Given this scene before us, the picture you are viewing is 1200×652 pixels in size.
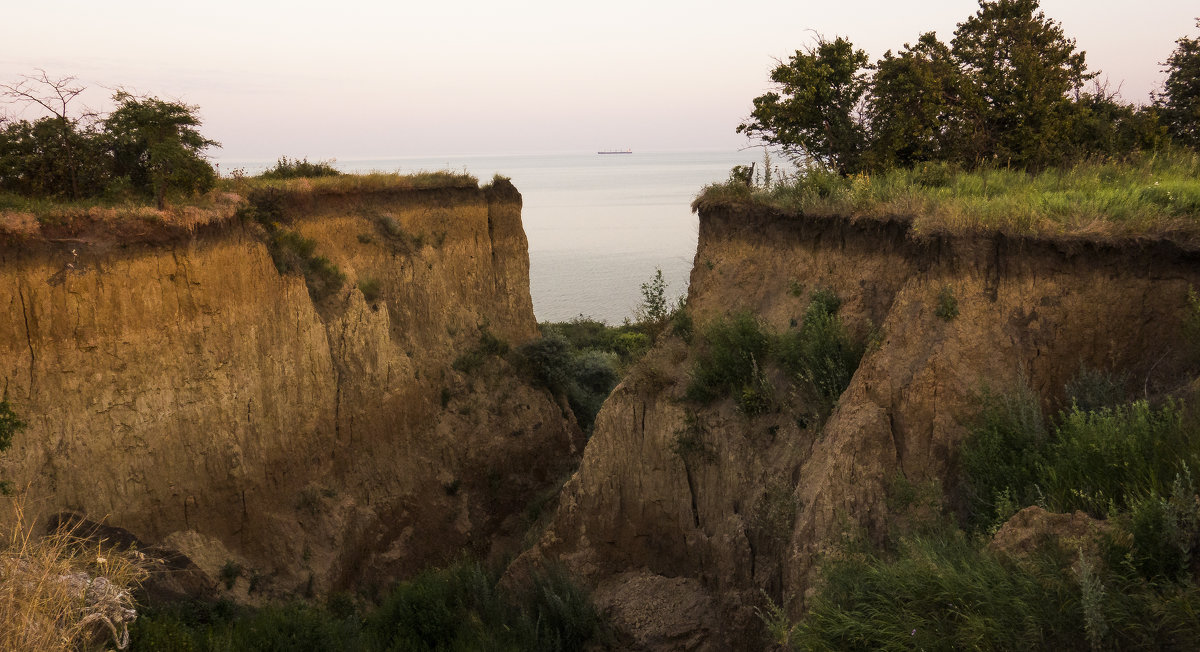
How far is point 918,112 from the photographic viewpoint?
14.1 metres

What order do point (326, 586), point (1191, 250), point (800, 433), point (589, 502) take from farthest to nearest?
point (326, 586) → point (589, 502) → point (800, 433) → point (1191, 250)

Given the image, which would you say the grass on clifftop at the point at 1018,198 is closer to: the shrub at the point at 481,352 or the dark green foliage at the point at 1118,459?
the dark green foliage at the point at 1118,459

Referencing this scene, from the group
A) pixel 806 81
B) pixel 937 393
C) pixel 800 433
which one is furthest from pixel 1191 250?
pixel 806 81

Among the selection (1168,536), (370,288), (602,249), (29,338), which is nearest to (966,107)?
(1168,536)

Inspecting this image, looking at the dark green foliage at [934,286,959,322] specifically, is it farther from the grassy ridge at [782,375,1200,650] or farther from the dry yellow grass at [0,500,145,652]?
the dry yellow grass at [0,500,145,652]

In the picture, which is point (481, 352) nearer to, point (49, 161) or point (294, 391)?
point (294, 391)

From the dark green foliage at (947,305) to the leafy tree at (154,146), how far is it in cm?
1325

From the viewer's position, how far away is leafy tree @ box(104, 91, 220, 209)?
48.4 ft

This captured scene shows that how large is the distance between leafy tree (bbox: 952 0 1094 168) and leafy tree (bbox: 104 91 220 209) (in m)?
14.6

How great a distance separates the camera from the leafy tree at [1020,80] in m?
13.9

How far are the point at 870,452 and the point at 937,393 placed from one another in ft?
3.57

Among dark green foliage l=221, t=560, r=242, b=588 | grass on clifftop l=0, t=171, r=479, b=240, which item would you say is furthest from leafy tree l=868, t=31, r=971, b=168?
dark green foliage l=221, t=560, r=242, b=588

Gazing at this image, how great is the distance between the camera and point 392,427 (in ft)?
60.4

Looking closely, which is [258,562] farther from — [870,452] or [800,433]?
[870,452]
